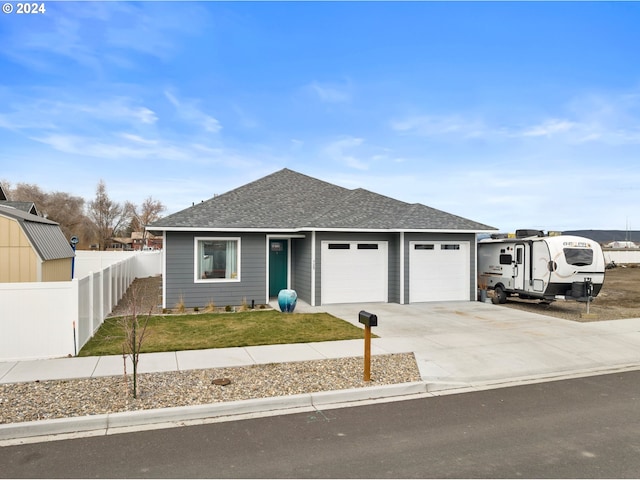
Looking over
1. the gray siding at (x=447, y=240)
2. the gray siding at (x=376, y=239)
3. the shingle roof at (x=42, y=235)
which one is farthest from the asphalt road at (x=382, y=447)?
the gray siding at (x=447, y=240)

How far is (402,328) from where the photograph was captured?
1163 cm

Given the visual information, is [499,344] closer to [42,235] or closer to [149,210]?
[42,235]

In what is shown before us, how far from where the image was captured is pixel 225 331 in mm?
11211

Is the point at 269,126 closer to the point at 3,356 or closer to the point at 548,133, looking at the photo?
the point at 548,133

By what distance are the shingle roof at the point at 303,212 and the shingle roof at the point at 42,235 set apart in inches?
128

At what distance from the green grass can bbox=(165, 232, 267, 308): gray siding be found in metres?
1.64

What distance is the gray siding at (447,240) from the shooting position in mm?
16359

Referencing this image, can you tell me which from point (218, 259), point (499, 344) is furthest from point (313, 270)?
point (499, 344)

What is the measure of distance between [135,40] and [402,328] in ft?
39.2

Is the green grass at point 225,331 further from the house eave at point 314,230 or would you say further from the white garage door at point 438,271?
the white garage door at point 438,271

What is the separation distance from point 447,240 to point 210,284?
30.6 feet

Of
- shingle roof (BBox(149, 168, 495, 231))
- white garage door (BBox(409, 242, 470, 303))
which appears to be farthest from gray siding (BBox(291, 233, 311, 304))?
white garage door (BBox(409, 242, 470, 303))

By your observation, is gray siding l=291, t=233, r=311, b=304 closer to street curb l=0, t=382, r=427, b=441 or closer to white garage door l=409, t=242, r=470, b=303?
white garage door l=409, t=242, r=470, b=303

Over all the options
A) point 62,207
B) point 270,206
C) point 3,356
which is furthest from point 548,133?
point 62,207
